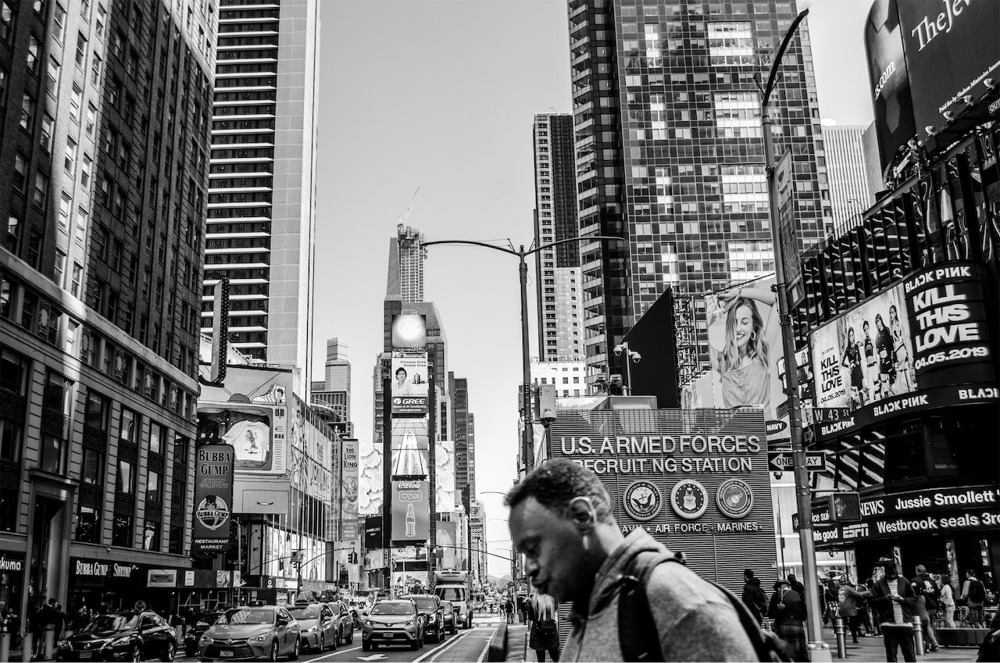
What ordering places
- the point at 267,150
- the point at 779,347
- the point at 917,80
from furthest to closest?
the point at 267,150, the point at 779,347, the point at 917,80

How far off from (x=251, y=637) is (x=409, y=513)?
505ft

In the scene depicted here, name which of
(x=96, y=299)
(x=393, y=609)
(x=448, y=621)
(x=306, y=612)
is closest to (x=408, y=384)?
(x=96, y=299)

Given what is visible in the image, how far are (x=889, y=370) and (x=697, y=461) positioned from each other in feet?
63.6

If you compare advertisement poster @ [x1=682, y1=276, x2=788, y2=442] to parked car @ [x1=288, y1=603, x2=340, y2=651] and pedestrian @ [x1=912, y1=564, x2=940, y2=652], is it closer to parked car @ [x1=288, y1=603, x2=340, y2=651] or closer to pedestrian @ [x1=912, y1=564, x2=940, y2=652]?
pedestrian @ [x1=912, y1=564, x2=940, y2=652]

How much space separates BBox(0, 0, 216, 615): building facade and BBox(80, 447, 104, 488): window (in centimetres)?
12

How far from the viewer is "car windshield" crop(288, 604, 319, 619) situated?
106 feet

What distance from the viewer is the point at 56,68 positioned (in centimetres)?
4931

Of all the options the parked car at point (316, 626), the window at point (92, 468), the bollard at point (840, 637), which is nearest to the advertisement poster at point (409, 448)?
the window at point (92, 468)

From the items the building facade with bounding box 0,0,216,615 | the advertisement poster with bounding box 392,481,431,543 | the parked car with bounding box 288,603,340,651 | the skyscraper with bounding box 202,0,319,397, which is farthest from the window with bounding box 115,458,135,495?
the advertisement poster with bounding box 392,481,431,543

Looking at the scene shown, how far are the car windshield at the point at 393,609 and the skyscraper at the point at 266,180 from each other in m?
122

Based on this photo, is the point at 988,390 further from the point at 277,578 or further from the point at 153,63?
the point at 277,578

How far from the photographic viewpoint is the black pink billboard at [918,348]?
126ft

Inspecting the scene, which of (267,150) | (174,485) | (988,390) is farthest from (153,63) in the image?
(267,150)

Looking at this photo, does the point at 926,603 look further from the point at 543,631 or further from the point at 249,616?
the point at 249,616
